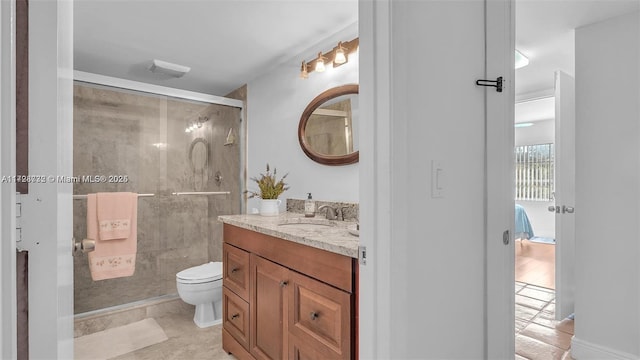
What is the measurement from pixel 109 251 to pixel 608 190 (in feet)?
11.3

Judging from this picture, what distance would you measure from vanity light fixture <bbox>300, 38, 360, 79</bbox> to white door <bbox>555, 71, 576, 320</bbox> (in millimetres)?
1648

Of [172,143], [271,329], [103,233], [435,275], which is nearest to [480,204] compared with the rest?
[435,275]

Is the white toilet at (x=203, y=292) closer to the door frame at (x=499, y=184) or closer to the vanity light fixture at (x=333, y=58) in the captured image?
the vanity light fixture at (x=333, y=58)

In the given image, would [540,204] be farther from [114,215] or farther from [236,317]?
[114,215]

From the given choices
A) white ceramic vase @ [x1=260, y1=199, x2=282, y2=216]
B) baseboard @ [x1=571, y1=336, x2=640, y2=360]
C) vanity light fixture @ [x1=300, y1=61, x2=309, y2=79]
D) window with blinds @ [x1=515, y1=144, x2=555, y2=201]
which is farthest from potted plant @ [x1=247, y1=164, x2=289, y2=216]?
window with blinds @ [x1=515, y1=144, x2=555, y2=201]

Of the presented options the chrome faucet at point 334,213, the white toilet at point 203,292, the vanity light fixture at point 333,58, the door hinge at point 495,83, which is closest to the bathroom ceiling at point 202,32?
the vanity light fixture at point 333,58

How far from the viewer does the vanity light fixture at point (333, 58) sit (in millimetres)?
2150

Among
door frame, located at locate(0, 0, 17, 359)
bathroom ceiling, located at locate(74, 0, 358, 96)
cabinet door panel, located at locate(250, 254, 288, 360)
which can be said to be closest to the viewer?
door frame, located at locate(0, 0, 17, 359)

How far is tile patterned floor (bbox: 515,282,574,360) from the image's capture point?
2107 mm

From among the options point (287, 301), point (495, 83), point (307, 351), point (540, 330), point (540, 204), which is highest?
point (495, 83)

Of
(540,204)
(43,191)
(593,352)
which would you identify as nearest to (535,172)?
(540,204)

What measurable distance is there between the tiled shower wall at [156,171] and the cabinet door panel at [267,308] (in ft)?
5.05

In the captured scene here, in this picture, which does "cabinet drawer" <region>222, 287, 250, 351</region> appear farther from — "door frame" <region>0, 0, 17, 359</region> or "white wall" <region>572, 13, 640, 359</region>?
"white wall" <region>572, 13, 640, 359</region>

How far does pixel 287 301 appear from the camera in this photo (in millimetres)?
1546
